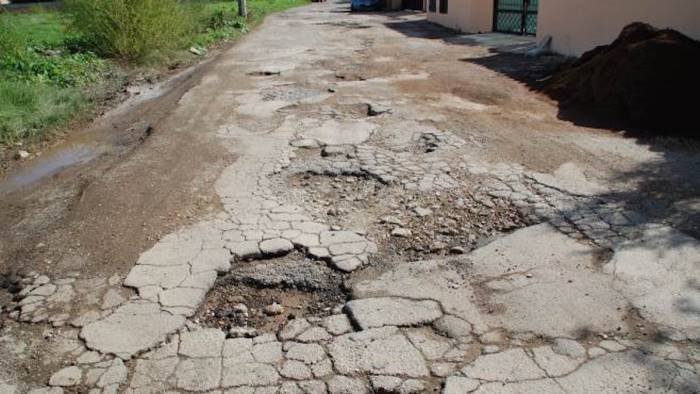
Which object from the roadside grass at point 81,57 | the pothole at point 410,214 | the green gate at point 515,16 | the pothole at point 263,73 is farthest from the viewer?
the green gate at point 515,16

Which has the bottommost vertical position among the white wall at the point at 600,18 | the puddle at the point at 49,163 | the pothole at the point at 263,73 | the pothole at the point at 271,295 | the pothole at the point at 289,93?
the pothole at the point at 271,295

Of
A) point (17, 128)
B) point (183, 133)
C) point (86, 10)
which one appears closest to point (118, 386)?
point (183, 133)

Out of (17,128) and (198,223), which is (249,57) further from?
→ (198,223)

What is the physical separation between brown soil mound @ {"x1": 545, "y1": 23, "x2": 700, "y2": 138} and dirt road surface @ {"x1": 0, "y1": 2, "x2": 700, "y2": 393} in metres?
0.55

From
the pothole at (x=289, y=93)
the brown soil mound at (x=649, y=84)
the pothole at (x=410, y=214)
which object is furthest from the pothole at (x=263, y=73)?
the pothole at (x=410, y=214)

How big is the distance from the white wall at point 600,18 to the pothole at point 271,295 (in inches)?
283

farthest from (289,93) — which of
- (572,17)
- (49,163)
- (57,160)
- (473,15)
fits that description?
(473,15)

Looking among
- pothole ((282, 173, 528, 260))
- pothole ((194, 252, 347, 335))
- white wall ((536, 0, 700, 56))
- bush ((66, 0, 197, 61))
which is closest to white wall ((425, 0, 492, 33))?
white wall ((536, 0, 700, 56))

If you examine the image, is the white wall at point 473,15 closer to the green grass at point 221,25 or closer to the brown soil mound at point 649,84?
the green grass at point 221,25

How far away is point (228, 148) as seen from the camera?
6.06m

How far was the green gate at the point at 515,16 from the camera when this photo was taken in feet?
49.5

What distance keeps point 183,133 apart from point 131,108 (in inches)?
104

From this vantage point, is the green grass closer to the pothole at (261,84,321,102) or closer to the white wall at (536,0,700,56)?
the pothole at (261,84,321,102)

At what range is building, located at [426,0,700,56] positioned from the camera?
8.16 meters
